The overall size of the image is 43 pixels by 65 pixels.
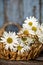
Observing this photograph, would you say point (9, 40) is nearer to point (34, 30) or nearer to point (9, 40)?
point (9, 40)

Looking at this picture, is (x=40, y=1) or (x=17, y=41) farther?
(x=40, y=1)

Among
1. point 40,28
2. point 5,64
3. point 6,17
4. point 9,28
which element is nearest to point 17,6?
point 6,17

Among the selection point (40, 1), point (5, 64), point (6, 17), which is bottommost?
point (5, 64)

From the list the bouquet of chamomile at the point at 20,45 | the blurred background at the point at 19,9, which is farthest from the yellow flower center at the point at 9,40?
the blurred background at the point at 19,9

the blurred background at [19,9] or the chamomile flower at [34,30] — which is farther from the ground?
the blurred background at [19,9]

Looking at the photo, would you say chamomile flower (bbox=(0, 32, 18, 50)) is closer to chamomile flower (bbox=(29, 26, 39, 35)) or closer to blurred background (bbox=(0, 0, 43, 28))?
chamomile flower (bbox=(29, 26, 39, 35))

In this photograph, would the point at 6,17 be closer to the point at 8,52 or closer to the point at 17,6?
the point at 17,6

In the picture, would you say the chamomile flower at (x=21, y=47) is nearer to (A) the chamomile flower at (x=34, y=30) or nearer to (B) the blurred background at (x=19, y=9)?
(A) the chamomile flower at (x=34, y=30)
